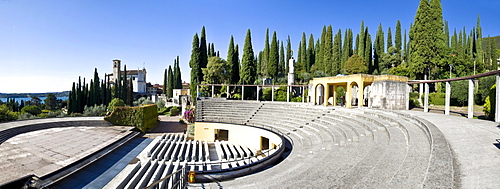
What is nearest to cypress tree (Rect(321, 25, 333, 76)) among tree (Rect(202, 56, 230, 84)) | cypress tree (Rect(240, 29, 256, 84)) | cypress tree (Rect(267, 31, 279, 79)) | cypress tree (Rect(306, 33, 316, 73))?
cypress tree (Rect(306, 33, 316, 73))

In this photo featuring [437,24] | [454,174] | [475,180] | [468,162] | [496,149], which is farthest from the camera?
[437,24]

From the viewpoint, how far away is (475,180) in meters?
3.63

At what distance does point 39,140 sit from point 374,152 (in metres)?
20.1

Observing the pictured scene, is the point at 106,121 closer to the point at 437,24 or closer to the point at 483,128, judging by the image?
the point at 483,128

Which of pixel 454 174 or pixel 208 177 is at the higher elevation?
pixel 454 174

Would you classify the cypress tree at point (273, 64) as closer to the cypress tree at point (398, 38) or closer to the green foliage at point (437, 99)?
the green foliage at point (437, 99)

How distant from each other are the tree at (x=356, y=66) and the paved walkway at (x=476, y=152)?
3325 cm

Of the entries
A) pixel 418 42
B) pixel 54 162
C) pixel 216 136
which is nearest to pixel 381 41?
pixel 418 42

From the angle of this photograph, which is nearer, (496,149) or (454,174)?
(454,174)

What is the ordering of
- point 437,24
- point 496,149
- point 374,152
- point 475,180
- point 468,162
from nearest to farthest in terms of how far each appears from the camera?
point 475,180 → point 468,162 → point 496,149 → point 374,152 → point 437,24

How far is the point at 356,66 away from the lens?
129 feet

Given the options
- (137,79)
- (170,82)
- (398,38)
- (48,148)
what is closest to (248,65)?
(48,148)

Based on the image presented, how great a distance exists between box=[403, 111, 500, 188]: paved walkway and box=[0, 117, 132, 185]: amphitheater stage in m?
14.2

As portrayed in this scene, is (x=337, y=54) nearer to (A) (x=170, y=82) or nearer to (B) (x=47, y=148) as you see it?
(A) (x=170, y=82)
